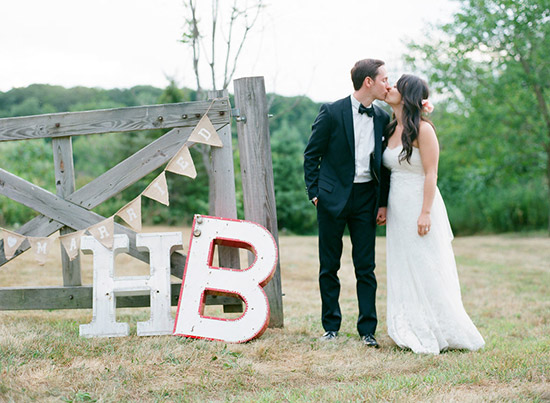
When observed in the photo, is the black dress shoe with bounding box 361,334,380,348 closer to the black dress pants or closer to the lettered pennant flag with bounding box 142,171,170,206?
the black dress pants

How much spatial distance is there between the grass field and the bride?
0.53ft

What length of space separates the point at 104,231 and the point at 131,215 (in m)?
0.26

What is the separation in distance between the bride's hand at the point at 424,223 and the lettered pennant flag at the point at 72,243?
98.0 inches

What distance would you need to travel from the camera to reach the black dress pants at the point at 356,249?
4.20m

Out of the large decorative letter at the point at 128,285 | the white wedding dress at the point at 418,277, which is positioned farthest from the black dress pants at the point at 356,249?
the large decorative letter at the point at 128,285

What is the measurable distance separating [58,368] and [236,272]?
1376 mm

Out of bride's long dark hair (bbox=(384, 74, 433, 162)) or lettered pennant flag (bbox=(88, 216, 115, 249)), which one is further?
lettered pennant flag (bbox=(88, 216, 115, 249))

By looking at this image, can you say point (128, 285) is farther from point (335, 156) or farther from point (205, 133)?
point (335, 156)

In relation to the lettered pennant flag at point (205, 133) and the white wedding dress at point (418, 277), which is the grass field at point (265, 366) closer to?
the white wedding dress at point (418, 277)

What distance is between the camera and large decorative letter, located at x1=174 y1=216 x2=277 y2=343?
399cm

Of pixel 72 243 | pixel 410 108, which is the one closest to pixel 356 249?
→ pixel 410 108

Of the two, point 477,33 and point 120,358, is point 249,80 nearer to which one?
point 120,358

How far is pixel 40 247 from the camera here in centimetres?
422

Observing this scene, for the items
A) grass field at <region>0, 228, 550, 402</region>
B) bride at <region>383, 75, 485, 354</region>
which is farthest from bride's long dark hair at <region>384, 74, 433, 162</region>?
grass field at <region>0, 228, 550, 402</region>
